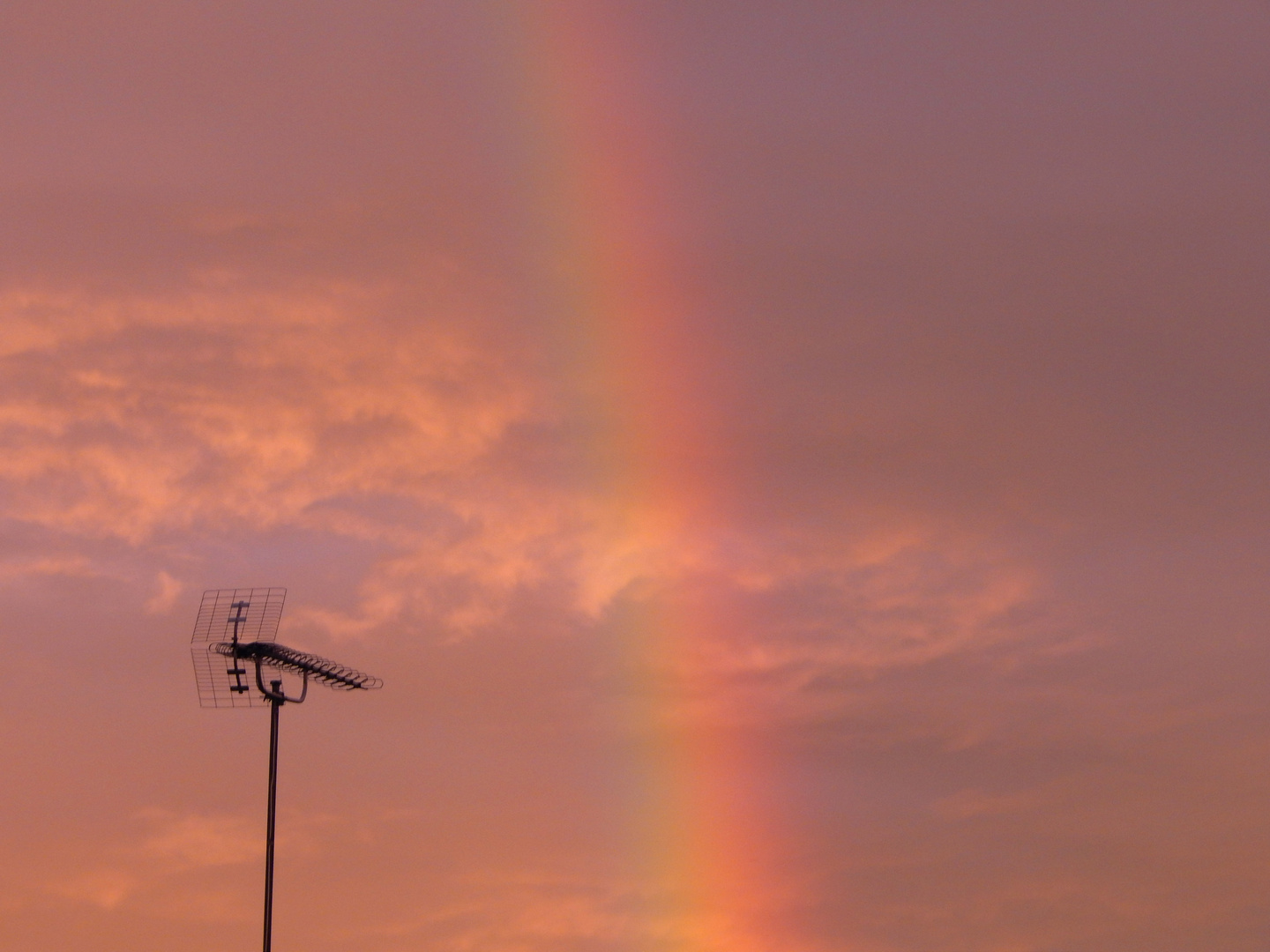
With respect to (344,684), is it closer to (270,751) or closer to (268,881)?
(270,751)

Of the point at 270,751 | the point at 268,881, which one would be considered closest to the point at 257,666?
the point at 270,751

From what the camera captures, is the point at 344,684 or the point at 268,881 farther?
the point at 344,684

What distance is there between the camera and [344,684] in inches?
3004

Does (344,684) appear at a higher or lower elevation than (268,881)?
higher

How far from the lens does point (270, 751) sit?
70.5 m

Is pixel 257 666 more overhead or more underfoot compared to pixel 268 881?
more overhead

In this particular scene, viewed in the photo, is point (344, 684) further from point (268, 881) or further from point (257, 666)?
point (268, 881)

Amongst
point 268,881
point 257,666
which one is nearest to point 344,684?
point 257,666

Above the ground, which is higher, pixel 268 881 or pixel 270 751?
pixel 270 751

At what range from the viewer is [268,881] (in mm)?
67125

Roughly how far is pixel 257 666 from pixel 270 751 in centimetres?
364

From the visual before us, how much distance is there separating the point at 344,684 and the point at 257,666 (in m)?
5.29

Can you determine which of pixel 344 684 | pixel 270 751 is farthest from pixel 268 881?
pixel 344 684

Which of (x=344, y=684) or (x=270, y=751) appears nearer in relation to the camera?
(x=270, y=751)
